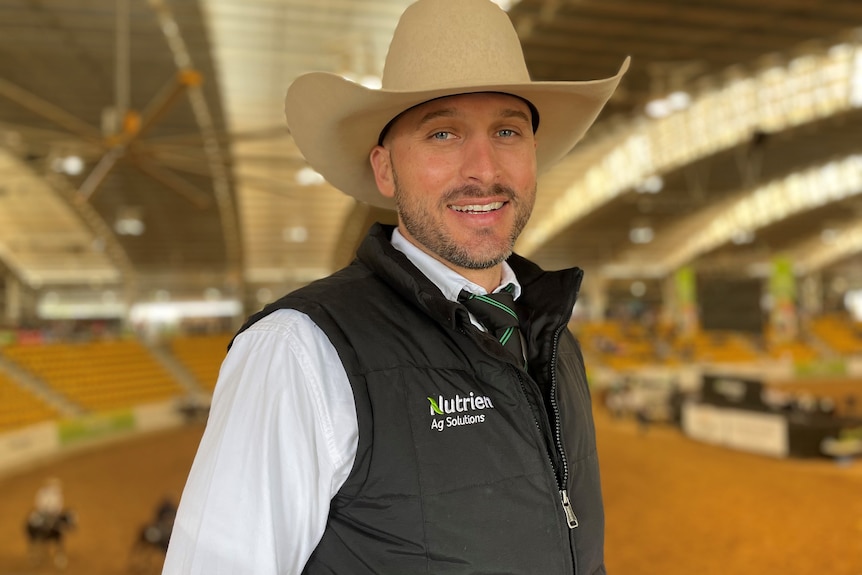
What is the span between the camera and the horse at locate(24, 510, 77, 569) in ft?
27.0

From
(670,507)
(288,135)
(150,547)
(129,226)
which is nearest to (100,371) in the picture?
(129,226)

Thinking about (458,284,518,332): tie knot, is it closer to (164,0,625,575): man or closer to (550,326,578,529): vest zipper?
(164,0,625,575): man

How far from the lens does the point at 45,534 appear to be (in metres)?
8.29

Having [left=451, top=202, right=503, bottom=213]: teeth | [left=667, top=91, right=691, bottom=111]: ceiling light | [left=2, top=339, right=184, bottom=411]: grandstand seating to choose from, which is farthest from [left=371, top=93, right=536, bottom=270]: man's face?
[left=2, top=339, right=184, bottom=411]: grandstand seating

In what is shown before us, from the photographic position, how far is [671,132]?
67.7 feet

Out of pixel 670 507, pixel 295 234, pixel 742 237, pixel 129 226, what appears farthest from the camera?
pixel 742 237

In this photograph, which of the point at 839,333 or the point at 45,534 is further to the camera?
the point at 839,333

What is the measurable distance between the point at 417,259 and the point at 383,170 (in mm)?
268

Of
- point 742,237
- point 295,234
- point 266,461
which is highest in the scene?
point 742,237

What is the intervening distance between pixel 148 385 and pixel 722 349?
24.5 m

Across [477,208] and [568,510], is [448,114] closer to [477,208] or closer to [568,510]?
[477,208]

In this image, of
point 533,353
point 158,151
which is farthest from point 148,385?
point 533,353

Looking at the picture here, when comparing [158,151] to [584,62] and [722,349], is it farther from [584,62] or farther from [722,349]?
[722,349]

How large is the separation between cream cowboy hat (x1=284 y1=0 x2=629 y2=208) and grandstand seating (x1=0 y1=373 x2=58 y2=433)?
15561mm
